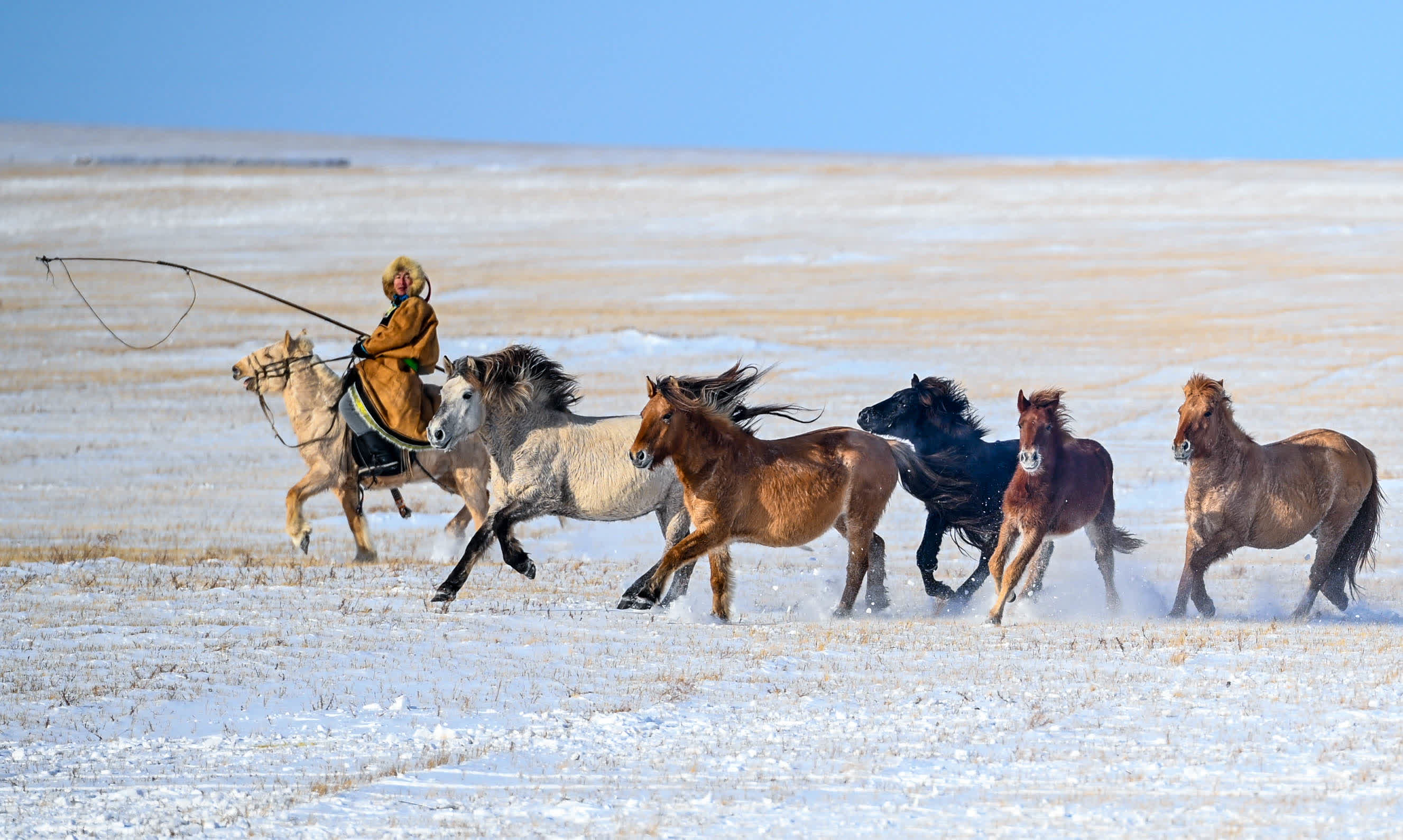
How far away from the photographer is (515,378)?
10.8 meters

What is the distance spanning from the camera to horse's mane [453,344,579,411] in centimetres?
1068

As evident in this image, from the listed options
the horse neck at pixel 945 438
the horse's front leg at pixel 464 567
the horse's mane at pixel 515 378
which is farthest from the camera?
the horse neck at pixel 945 438

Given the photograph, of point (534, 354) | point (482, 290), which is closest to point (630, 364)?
point (482, 290)

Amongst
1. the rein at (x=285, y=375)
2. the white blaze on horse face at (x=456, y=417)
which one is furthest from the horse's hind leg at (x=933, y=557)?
the rein at (x=285, y=375)

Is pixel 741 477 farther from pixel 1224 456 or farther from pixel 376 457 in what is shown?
pixel 376 457

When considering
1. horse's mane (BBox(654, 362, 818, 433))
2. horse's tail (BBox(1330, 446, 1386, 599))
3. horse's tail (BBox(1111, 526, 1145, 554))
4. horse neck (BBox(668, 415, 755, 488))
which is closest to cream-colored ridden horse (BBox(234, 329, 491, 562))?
horse's mane (BBox(654, 362, 818, 433))

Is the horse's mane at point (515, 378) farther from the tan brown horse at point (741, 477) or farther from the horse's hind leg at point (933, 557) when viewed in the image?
the horse's hind leg at point (933, 557)

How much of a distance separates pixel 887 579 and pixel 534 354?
3.53 m

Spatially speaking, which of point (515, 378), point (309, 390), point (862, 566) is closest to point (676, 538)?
point (862, 566)

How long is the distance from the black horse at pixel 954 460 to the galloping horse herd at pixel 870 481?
0.01 meters

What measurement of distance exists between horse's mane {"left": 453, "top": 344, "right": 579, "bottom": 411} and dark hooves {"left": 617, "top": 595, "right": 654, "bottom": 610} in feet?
4.94

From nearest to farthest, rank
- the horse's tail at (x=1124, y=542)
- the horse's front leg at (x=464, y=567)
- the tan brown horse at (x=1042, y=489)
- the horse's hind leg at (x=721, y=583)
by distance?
the horse's hind leg at (x=721, y=583) → the tan brown horse at (x=1042, y=489) → the horse's front leg at (x=464, y=567) → the horse's tail at (x=1124, y=542)

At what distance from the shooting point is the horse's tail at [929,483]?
1114 cm

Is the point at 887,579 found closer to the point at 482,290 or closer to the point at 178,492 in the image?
the point at 178,492
